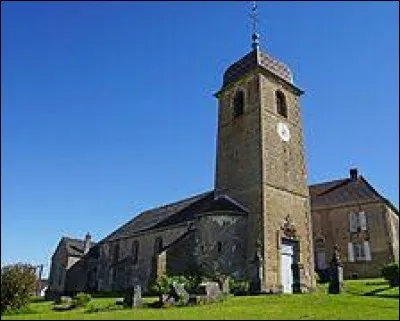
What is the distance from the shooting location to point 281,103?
30500 mm

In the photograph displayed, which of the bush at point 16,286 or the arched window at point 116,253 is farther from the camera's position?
the arched window at point 116,253

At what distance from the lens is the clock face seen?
28.9 m

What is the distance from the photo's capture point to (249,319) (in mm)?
12055

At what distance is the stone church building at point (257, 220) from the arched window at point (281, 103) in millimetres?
69

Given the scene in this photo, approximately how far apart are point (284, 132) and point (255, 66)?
4648 millimetres

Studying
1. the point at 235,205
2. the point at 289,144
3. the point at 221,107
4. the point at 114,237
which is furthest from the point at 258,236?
the point at 114,237

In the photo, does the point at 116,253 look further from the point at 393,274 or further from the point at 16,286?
the point at 393,274

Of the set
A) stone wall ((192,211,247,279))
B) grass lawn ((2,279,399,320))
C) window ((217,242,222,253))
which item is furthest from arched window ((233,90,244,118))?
grass lawn ((2,279,399,320))

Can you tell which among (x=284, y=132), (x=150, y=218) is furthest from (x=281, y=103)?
(x=150, y=218)

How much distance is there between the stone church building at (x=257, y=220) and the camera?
25.1 metres

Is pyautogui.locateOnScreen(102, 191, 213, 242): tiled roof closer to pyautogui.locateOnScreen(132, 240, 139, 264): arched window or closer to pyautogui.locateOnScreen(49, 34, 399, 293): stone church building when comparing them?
pyautogui.locateOnScreen(49, 34, 399, 293): stone church building

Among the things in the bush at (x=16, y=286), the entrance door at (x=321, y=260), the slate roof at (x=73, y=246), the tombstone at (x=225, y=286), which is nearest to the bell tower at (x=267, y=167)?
the tombstone at (x=225, y=286)

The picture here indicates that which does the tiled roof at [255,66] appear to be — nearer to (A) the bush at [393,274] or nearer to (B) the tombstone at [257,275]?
(B) the tombstone at [257,275]

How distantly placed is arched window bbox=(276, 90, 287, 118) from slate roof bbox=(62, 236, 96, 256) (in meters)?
23.4
